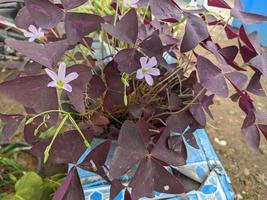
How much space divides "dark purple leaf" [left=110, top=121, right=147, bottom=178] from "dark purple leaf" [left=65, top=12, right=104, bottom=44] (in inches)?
4.5

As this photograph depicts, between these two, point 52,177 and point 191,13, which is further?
point 52,177

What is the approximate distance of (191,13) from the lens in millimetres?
491

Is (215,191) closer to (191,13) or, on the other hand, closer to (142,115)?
(142,115)

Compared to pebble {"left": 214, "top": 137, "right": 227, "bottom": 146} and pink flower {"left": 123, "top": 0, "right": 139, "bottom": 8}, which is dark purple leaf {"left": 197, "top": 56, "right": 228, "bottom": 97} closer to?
pink flower {"left": 123, "top": 0, "right": 139, "bottom": 8}

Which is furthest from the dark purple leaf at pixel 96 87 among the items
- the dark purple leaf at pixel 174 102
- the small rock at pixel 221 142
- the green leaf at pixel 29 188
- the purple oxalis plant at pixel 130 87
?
the small rock at pixel 221 142

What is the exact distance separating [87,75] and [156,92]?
203mm

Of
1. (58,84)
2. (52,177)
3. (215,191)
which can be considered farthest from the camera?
(52,177)

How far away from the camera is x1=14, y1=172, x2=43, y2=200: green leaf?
784 millimetres

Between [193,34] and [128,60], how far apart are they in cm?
9

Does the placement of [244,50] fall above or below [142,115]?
above

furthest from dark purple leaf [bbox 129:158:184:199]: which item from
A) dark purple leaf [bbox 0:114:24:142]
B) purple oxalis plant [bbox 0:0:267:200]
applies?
dark purple leaf [bbox 0:114:24:142]

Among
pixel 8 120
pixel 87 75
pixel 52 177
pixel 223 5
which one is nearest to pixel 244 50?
pixel 223 5

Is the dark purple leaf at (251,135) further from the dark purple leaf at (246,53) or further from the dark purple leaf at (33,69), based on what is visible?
the dark purple leaf at (33,69)

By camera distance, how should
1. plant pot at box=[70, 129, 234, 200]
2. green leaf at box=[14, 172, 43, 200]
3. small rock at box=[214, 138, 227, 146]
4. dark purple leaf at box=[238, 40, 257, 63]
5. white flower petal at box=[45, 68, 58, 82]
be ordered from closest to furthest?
white flower petal at box=[45, 68, 58, 82]
dark purple leaf at box=[238, 40, 257, 63]
plant pot at box=[70, 129, 234, 200]
green leaf at box=[14, 172, 43, 200]
small rock at box=[214, 138, 227, 146]
